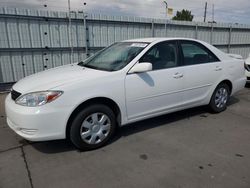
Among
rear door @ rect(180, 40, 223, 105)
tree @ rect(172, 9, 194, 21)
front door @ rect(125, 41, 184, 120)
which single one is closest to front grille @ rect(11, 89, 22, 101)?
front door @ rect(125, 41, 184, 120)

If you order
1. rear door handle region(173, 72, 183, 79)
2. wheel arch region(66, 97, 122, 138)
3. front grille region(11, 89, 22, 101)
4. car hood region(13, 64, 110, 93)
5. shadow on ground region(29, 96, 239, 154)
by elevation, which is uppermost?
car hood region(13, 64, 110, 93)

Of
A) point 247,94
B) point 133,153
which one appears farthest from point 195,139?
point 247,94

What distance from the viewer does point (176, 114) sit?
462cm

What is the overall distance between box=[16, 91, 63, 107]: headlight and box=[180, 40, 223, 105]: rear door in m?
2.25

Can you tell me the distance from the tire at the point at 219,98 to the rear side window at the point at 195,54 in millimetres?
615

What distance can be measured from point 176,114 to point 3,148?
323 centimetres

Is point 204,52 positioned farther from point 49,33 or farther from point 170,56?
point 49,33

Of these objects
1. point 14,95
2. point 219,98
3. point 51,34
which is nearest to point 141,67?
point 14,95

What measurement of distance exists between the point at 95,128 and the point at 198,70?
87.2 inches

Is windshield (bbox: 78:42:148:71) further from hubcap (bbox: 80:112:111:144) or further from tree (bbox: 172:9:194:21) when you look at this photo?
tree (bbox: 172:9:194:21)

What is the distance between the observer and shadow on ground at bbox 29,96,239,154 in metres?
3.25

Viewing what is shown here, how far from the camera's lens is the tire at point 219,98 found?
451cm

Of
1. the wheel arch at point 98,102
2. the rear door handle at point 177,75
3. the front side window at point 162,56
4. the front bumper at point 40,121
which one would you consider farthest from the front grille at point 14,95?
the rear door handle at point 177,75

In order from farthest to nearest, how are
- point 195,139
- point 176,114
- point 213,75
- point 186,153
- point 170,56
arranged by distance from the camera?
point 176,114, point 213,75, point 170,56, point 195,139, point 186,153
